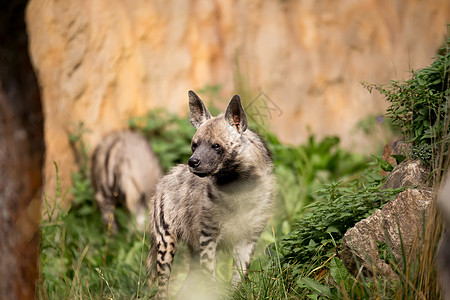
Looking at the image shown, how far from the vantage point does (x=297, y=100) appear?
991cm

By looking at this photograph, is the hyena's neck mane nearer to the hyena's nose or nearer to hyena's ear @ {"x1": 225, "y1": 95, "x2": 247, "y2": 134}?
hyena's ear @ {"x1": 225, "y1": 95, "x2": 247, "y2": 134}

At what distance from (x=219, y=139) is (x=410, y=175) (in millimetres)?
1430

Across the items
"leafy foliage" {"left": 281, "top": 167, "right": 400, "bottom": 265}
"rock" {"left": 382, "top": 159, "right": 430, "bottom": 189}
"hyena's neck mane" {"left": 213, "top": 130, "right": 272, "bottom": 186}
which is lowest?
"leafy foliage" {"left": 281, "top": 167, "right": 400, "bottom": 265}

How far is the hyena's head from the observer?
14.0ft

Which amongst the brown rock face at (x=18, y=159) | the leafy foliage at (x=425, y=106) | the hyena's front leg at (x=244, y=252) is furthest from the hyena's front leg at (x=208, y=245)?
the brown rock face at (x=18, y=159)

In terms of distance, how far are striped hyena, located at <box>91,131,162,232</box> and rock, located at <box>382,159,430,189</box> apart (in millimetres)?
3947

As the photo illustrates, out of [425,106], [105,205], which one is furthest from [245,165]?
[105,205]

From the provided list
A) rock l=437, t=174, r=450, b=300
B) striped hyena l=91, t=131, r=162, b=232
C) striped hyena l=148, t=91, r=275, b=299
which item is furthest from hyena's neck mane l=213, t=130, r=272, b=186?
striped hyena l=91, t=131, r=162, b=232

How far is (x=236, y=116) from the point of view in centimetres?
450

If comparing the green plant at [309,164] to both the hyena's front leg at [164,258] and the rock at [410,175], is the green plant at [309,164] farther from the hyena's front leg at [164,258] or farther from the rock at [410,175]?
the rock at [410,175]

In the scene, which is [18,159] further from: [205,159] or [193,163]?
[205,159]

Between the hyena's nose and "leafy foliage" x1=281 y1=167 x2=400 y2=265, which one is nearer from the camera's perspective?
"leafy foliage" x1=281 y1=167 x2=400 y2=265

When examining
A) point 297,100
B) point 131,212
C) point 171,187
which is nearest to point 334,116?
point 297,100

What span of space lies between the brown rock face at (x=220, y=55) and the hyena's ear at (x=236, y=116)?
2.36 m
